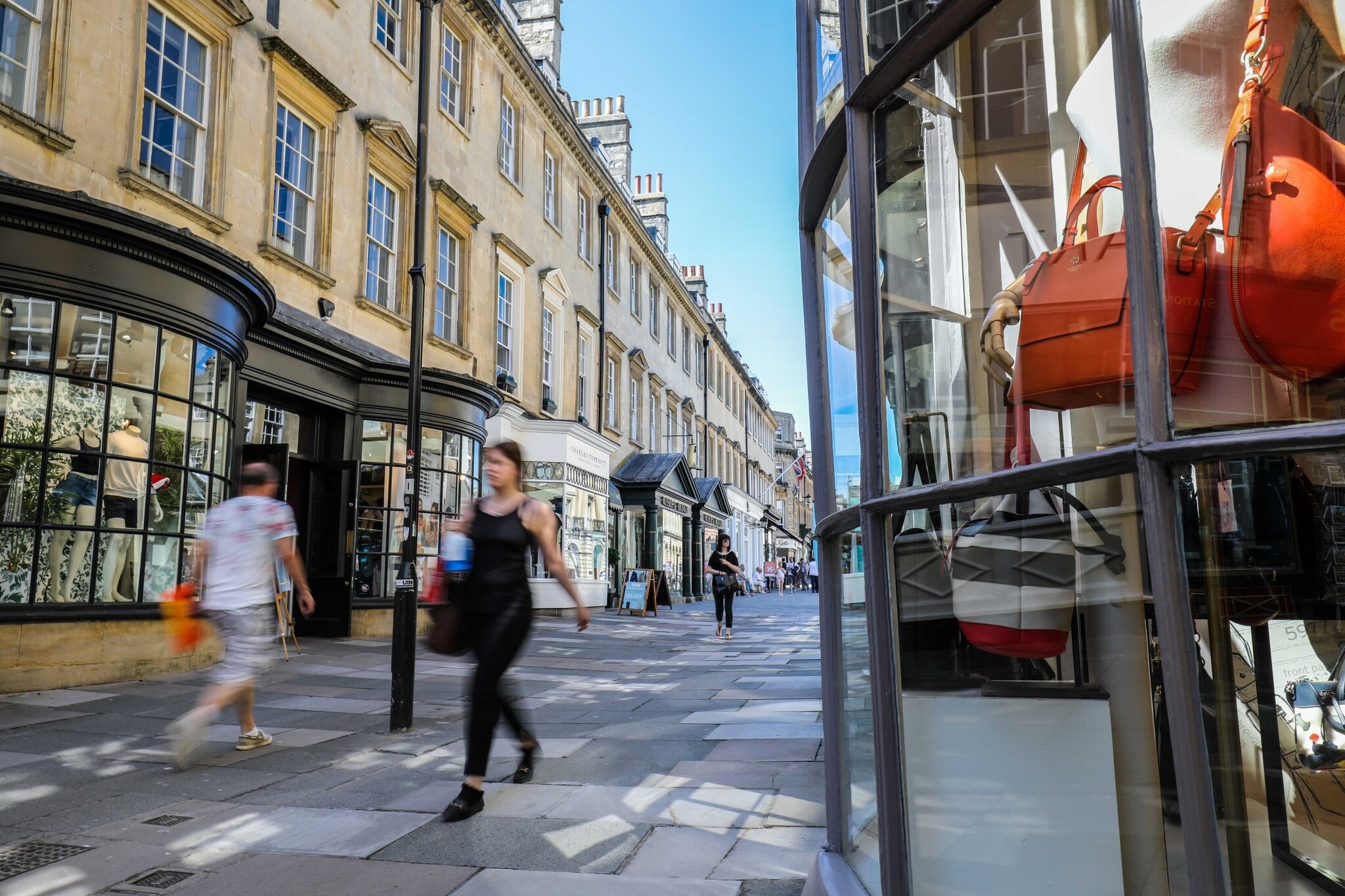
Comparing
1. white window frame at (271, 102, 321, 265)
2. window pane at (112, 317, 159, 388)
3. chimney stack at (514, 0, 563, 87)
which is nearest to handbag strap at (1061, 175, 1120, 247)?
window pane at (112, 317, 159, 388)

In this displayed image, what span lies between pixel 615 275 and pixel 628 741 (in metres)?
22.6

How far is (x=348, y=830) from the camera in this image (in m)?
4.05

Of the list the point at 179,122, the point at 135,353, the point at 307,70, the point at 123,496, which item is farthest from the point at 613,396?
the point at 123,496

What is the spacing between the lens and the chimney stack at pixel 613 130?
104ft

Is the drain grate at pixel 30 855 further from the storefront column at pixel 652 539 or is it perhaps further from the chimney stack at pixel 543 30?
the storefront column at pixel 652 539

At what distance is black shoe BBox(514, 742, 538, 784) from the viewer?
4.91 m

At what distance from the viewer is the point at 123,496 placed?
27.8ft

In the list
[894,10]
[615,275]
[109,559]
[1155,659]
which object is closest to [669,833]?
[1155,659]

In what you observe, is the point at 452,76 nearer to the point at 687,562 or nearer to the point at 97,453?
the point at 97,453

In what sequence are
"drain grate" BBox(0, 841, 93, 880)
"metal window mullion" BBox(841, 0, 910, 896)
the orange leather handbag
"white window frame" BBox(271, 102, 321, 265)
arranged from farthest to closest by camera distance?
"white window frame" BBox(271, 102, 321, 265), "drain grate" BBox(0, 841, 93, 880), "metal window mullion" BBox(841, 0, 910, 896), the orange leather handbag

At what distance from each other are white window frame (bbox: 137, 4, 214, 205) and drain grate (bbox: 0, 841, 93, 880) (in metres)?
8.00

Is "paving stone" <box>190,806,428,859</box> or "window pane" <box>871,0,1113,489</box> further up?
"window pane" <box>871,0,1113,489</box>

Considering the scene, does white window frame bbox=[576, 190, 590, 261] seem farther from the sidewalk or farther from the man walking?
the man walking

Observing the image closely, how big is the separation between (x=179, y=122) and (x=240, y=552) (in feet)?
22.5
